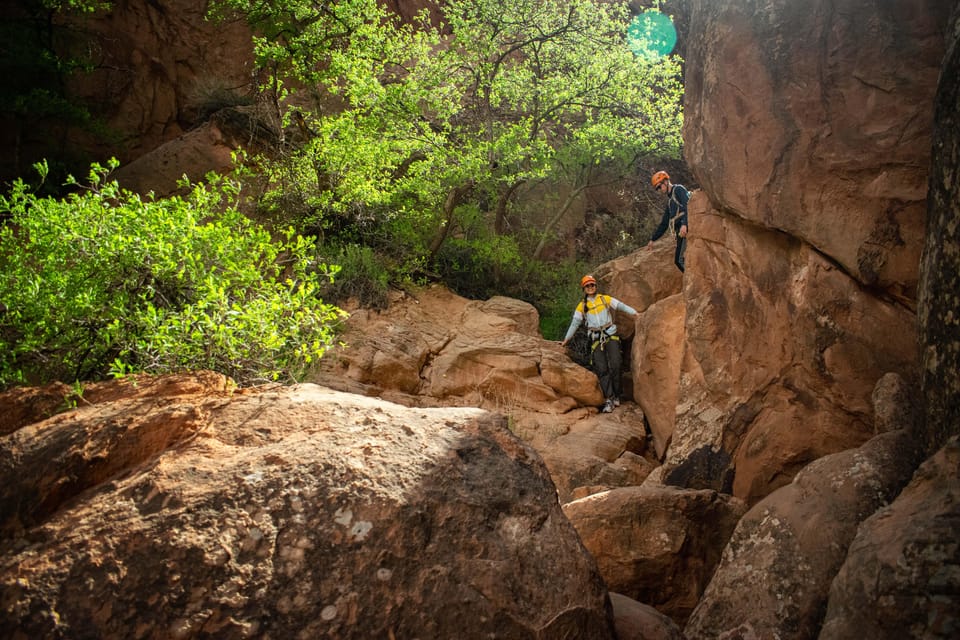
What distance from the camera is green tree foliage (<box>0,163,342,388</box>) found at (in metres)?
4.25

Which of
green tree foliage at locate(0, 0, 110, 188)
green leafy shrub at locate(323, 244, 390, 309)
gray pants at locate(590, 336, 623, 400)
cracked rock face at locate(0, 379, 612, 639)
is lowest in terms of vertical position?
gray pants at locate(590, 336, 623, 400)

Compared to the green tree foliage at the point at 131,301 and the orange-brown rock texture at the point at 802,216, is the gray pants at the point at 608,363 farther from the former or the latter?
the green tree foliage at the point at 131,301

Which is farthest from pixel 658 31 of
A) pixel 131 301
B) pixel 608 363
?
pixel 131 301

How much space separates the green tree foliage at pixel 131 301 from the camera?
425cm

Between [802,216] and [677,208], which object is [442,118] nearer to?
[677,208]

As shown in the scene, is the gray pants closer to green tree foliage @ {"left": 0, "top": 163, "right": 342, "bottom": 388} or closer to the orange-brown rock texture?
the orange-brown rock texture

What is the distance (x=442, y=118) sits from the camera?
478 inches

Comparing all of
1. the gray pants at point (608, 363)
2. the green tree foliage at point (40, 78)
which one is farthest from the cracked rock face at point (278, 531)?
the green tree foliage at point (40, 78)

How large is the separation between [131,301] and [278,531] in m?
2.89

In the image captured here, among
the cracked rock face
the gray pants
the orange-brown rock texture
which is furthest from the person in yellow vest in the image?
the cracked rock face

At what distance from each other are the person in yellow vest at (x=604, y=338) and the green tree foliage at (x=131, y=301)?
5934mm

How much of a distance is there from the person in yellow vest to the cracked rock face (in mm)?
7083

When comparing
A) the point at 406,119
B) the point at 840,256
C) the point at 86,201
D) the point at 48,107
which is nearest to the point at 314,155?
the point at 406,119

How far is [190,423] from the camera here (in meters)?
3.12
